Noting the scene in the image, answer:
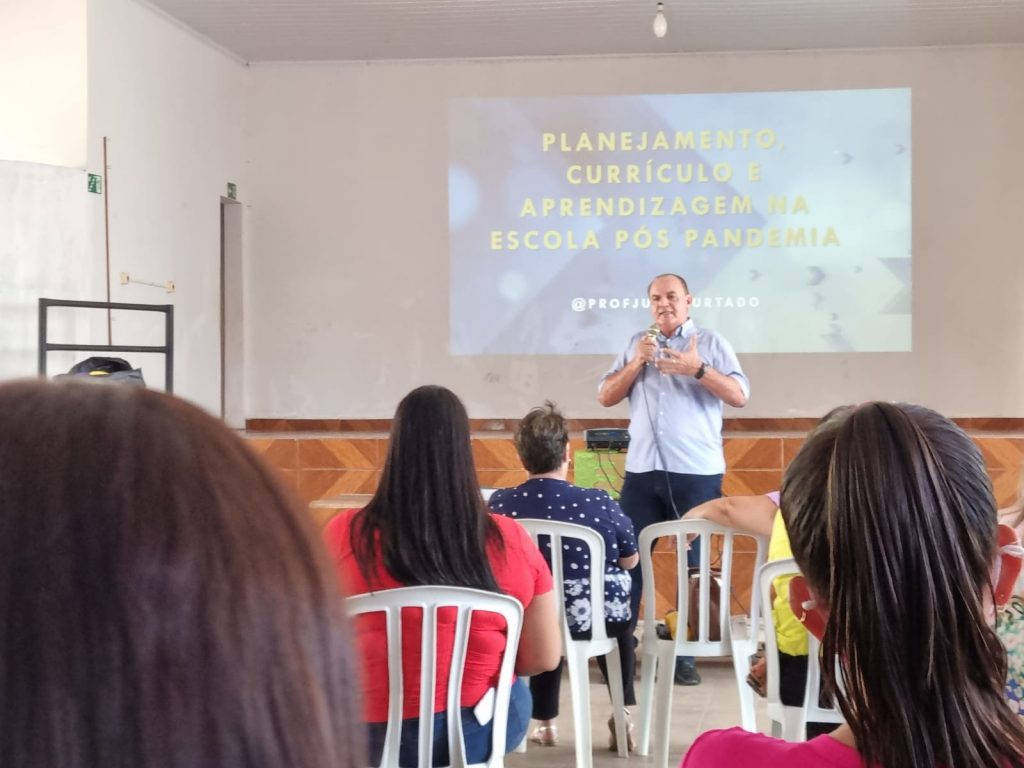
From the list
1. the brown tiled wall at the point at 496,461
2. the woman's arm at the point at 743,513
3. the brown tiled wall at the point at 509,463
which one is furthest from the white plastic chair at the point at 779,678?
the brown tiled wall at the point at 496,461

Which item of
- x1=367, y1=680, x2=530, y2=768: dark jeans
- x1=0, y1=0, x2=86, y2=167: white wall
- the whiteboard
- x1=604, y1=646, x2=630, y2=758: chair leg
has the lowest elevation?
x1=604, y1=646, x2=630, y2=758: chair leg

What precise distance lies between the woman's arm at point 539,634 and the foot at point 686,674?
1961 millimetres

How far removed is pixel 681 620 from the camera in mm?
3119

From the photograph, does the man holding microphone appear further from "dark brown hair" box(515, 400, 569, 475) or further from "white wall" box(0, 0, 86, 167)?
"white wall" box(0, 0, 86, 167)

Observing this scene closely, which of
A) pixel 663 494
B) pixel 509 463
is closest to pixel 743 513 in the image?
pixel 663 494

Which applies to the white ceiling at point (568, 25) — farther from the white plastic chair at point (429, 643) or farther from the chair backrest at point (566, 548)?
the white plastic chair at point (429, 643)

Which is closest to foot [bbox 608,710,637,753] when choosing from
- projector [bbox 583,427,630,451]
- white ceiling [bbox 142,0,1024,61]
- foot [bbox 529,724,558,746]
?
foot [bbox 529,724,558,746]

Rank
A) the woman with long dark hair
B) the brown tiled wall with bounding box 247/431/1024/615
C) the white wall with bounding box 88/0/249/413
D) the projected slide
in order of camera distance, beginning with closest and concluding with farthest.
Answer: the woman with long dark hair
the brown tiled wall with bounding box 247/431/1024/615
the white wall with bounding box 88/0/249/413
the projected slide

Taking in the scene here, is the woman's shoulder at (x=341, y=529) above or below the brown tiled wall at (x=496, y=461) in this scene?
above

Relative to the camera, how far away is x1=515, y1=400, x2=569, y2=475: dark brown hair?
297 centimetres

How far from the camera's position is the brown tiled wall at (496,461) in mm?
5664

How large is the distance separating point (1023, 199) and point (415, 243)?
3.86 metres

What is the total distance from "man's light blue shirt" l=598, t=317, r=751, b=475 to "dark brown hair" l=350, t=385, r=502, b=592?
2.09 meters

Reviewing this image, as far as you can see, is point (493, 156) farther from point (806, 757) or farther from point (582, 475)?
point (806, 757)
